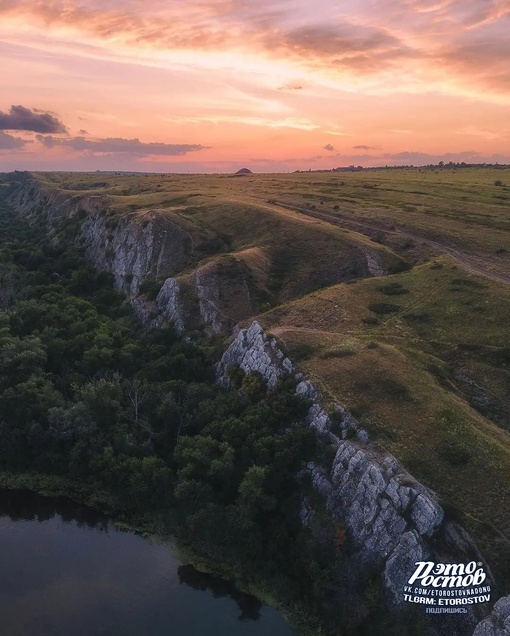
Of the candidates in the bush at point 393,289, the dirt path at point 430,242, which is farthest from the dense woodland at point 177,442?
the dirt path at point 430,242

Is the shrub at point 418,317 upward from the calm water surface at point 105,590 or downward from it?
upward

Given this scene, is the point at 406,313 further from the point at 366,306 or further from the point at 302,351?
the point at 302,351

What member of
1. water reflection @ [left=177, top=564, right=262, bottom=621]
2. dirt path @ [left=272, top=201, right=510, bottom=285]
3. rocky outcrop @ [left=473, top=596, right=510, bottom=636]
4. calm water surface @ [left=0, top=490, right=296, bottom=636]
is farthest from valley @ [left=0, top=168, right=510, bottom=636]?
water reflection @ [left=177, top=564, right=262, bottom=621]

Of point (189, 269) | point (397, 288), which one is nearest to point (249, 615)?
point (397, 288)

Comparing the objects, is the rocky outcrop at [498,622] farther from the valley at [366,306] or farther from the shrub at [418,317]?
the shrub at [418,317]

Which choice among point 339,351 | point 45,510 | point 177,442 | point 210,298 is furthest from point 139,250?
point 45,510

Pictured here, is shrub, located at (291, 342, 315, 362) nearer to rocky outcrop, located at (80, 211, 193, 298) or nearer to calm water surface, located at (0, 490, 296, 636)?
calm water surface, located at (0, 490, 296, 636)
